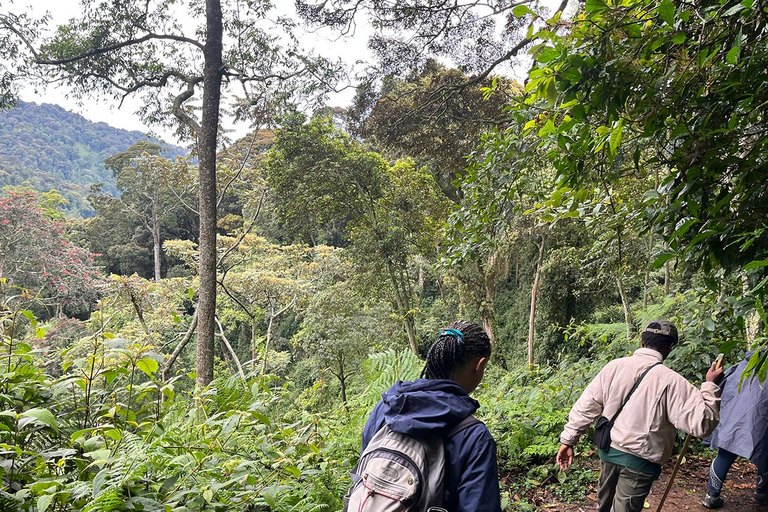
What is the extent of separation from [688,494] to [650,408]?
83.1 inches

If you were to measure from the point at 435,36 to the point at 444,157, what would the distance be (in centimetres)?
295

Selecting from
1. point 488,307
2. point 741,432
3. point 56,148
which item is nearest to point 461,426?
point 741,432

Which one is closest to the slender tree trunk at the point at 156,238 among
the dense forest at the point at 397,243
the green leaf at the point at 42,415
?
the dense forest at the point at 397,243

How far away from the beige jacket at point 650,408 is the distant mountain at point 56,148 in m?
45.6

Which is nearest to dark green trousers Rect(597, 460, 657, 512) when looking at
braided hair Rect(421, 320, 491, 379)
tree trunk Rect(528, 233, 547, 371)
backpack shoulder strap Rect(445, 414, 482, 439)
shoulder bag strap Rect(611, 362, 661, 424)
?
shoulder bag strap Rect(611, 362, 661, 424)

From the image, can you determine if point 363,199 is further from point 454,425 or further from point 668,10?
point 454,425

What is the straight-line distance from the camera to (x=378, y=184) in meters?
11.3

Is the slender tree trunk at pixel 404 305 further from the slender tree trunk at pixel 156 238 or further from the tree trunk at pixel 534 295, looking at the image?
the slender tree trunk at pixel 156 238

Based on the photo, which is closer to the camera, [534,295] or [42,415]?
[42,415]

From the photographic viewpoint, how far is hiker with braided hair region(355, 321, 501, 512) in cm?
126

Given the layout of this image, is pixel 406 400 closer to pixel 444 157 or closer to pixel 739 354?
pixel 739 354

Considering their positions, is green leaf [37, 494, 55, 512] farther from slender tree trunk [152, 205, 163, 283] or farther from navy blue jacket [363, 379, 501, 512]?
slender tree trunk [152, 205, 163, 283]

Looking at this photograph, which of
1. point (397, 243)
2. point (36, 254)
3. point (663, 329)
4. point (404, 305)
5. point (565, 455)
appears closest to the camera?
point (663, 329)

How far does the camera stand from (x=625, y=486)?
243 centimetres
